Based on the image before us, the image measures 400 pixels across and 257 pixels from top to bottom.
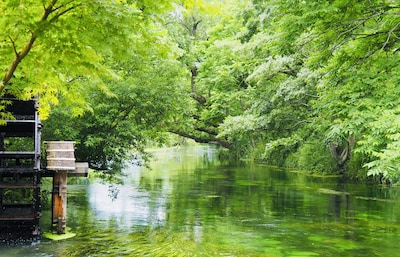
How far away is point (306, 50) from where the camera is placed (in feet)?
57.9

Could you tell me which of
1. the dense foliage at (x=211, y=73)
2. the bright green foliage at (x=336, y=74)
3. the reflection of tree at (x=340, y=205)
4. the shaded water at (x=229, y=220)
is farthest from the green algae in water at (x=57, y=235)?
the reflection of tree at (x=340, y=205)

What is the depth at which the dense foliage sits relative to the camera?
16.1ft

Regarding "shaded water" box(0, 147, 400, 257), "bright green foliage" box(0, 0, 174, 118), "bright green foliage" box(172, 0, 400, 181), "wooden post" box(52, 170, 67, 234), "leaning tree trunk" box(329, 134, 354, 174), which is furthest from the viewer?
"leaning tree trunk" box(329, 134, 354, 174)

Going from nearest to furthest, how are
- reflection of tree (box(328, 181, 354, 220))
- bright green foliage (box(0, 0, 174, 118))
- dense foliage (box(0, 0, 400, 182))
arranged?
bright green foliage (box(0, 0, 174, 118)) → dense foliage (box(0, 0, 400, 182)) → reflection of tree (box(328, 181, 354, 220))

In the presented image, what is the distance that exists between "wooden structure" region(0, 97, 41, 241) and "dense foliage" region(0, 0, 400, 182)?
3.12 ft

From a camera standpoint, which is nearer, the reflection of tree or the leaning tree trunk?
the reflection of tree

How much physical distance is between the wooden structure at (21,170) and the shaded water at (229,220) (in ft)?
2.46

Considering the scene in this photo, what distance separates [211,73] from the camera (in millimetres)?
25375

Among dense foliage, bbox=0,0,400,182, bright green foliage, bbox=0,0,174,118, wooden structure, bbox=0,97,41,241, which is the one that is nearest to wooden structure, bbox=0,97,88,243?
wooden structure, bbox=0,97,41,241

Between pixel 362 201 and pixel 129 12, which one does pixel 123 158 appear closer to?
pixel 362 201

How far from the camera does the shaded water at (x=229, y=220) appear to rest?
1007 centimetres

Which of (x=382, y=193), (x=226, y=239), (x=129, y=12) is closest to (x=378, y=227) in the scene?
(x=226, y=239)

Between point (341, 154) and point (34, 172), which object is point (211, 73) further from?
point (34, 172)

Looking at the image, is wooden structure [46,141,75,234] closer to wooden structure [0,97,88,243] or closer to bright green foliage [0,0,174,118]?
wooden structure [0,97,88,243]
